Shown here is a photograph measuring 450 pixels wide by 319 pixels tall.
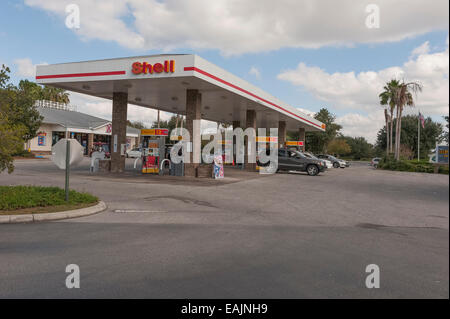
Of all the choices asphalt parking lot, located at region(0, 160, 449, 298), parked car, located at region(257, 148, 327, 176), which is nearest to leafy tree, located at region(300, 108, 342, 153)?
parked car, located at region(257, 148, 327, 176)

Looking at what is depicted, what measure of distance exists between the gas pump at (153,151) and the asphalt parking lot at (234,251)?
35.7 ft

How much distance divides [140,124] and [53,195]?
299 feet

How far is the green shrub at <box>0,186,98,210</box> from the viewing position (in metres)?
8.86

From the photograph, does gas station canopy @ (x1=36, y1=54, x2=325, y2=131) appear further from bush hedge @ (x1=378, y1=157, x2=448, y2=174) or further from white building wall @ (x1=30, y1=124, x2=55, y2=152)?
white building wall @ (x1=30, y1=124, x2=55, y2=152)

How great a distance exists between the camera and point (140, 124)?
323 ft

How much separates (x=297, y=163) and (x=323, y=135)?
38369 mm

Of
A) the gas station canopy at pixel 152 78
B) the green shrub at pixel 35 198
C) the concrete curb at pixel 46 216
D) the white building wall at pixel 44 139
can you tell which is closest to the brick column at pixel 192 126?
the gas station canopy at pixel 152 78

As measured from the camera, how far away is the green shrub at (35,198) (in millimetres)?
8859

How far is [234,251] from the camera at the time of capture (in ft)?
18.7

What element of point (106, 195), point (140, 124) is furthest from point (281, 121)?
point (140, 124)

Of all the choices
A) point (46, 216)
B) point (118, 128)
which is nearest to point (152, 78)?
point (118, 128)

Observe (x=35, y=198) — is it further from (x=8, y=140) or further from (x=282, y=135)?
(x=282, y=135)
